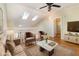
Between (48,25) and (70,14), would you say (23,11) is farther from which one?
(70,14)

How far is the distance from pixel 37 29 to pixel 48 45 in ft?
1.28

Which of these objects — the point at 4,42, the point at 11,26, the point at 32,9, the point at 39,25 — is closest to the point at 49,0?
the point at 32,9

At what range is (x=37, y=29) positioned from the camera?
7.57 ft

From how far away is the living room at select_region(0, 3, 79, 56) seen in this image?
2.24 metres

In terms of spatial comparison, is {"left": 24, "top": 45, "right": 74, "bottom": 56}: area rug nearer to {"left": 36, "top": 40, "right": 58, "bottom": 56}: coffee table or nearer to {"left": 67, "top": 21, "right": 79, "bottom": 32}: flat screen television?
{"left": 36, "top": 40, "right": 58, "bottom": 56}: coffee table

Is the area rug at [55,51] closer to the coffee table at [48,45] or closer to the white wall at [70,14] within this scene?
the coffee table at [48,45]

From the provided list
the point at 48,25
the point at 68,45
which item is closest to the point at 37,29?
the point at 48,25

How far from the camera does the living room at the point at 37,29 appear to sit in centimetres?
224

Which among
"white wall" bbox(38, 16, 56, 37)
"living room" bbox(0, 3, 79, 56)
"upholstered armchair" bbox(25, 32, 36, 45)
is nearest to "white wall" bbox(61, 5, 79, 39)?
"living room" bbox(0, 3, 79, 56)

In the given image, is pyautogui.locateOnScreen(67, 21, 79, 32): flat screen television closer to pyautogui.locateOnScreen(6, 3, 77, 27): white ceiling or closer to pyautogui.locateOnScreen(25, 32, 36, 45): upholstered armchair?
pyautogui.locateOnScreen(6, 3, 77, 27): white ceiling

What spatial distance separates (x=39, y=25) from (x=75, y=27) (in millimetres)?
717

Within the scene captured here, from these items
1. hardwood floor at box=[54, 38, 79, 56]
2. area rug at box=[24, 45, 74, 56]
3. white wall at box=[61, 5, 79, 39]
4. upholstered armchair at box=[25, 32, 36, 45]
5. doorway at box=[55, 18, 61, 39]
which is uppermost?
white wall at box=[61, 5, 79, 39]

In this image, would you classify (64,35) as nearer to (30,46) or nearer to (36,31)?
(36,31)

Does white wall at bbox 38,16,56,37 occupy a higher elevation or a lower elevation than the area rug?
higher
